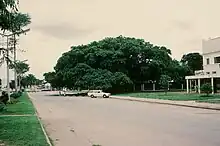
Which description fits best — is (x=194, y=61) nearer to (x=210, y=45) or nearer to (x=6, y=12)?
(x=210, y=45)

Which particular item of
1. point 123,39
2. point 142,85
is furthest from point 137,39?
point 142,85

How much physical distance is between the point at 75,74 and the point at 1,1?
196 ft

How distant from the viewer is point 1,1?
1180 cm

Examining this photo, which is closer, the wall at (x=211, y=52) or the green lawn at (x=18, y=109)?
the green lawn at (x=18, y=109)

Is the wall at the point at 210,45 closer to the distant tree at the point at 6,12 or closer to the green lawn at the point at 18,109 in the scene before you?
the green lawn at the point at 18,109

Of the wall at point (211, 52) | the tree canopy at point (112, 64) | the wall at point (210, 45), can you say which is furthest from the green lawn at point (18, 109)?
the tree canopy at point (112, 64)

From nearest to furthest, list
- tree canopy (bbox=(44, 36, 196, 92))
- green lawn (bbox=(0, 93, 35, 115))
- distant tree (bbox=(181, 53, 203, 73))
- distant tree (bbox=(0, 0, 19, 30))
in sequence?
distant tree (bbox=(0, 0, 19, 30))
green lawn (bbox=(0, 93, 35, 115))
tree canopy (bbox=(44, 36, 196, 92))
distant tree (bbox=(181, 53, 203, 73))

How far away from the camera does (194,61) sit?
107375 millimetres

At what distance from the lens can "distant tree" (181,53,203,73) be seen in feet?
348

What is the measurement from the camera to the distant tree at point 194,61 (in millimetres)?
106206

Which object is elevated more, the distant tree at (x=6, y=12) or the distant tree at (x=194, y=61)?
the distant tree at (x=194, y=61)

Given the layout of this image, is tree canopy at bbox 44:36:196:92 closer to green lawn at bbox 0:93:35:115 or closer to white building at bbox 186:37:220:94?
white building at bbox 186:37:220:94

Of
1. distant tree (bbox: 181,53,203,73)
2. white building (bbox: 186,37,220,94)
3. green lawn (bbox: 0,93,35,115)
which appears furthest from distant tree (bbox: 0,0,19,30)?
distant tree (bbox: 181,53,203,73)

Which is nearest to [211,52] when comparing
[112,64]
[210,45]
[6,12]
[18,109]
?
[210,45]
